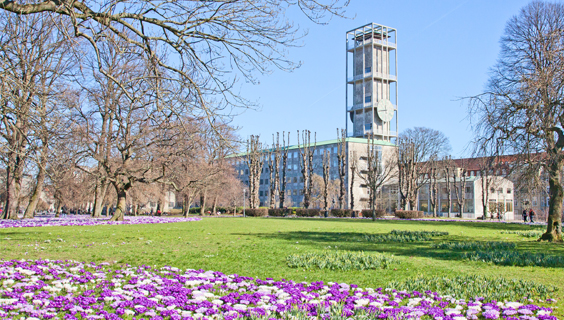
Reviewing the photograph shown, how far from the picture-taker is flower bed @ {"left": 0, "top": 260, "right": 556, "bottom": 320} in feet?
14.5

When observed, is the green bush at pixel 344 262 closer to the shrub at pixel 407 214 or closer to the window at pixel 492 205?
the shrub at pixel 407 214

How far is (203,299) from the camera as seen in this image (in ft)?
16.2

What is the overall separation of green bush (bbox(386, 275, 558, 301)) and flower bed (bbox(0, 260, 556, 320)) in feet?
1.08

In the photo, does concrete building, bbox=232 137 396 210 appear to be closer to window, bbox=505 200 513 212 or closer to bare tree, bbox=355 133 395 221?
bare tree, bbox=355 133 395 221

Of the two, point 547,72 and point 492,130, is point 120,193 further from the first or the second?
point 547,72

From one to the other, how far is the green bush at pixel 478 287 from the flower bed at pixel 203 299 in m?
0.33

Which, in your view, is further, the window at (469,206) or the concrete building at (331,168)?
the concrete building at (331,168)

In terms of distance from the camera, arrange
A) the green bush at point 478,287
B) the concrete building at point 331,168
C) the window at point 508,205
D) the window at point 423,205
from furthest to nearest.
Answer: the concrete building at point 331,168, the window at point 423,205, the window at point 508,205, the green bush at point 478,287

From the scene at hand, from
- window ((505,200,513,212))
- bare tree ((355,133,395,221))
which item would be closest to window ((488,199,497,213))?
window ((505,200,513,212))

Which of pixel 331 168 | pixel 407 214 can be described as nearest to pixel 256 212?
pixel 407 214

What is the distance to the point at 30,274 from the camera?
620cm

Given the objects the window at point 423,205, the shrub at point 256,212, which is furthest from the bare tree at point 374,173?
the window at point 423,205

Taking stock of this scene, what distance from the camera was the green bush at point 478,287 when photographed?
558 centimetres

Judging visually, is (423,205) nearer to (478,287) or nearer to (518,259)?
(518,259)
